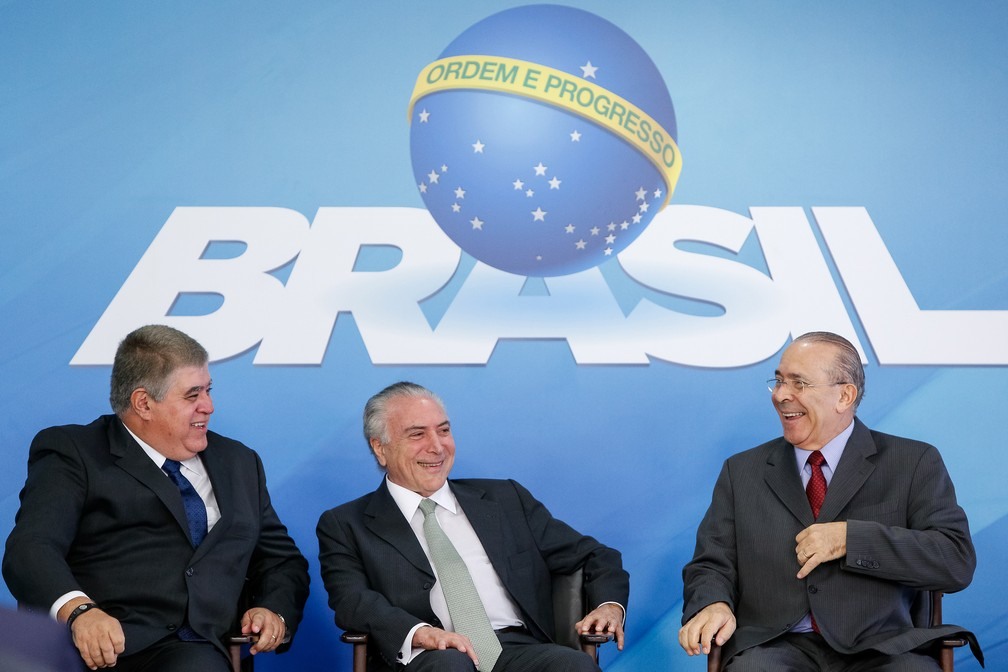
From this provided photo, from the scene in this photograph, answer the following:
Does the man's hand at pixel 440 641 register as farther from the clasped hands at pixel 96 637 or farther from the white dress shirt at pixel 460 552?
the clasped hands at pixel 96 637

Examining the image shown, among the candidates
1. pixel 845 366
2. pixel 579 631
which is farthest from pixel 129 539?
pixel 845 366

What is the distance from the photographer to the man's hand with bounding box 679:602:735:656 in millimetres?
3572

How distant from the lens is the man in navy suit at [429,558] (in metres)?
3.68

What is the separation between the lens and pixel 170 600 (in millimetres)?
3676

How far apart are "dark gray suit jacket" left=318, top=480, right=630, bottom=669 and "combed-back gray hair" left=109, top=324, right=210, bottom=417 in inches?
27.2

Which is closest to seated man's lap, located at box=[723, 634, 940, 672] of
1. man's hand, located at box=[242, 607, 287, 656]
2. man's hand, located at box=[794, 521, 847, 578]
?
man's hand, located at box=[794, 521, 847, 578]

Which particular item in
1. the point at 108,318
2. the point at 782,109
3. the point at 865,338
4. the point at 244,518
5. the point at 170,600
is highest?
A: the point at 782,109

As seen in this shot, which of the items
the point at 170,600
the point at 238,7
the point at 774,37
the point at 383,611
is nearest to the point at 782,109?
the point at 774,37

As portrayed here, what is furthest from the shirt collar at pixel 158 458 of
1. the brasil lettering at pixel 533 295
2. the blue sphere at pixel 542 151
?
the blue sphere at pixel 542 151

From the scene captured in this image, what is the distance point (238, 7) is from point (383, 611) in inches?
105

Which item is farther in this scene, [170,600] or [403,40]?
[403,40]

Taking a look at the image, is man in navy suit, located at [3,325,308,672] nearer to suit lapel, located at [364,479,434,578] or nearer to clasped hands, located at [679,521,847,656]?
suit lapel, located at [364,479,434,578]

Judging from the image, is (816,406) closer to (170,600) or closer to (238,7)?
(170,600)

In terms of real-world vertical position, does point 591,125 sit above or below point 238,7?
below
